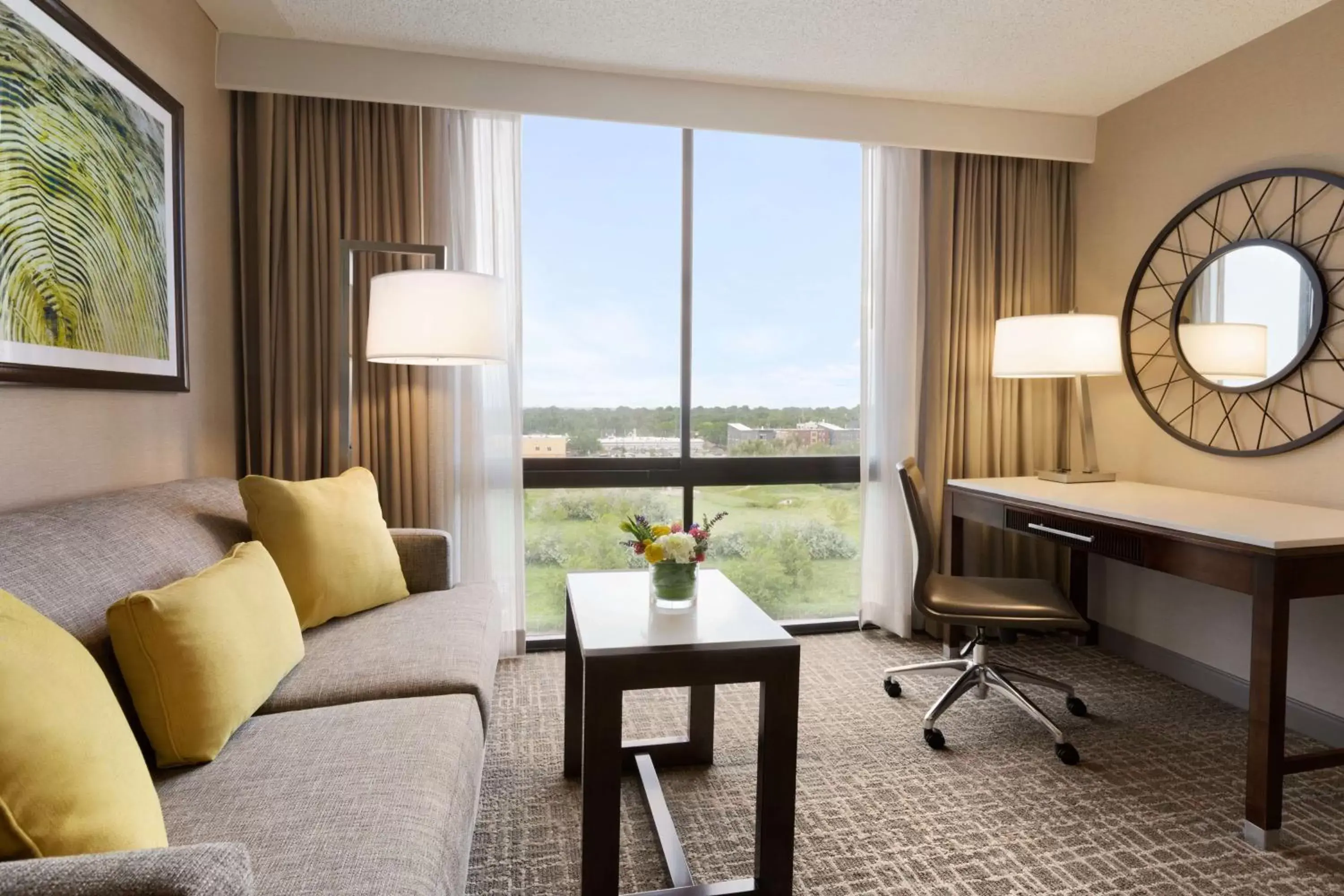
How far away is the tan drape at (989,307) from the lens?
144 inches

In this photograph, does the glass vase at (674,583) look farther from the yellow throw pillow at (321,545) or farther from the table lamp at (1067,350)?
the table lamp at (1067,350)

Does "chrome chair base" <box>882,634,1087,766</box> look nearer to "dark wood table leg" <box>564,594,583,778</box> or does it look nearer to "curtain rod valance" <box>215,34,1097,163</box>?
"dark wood table leg" <box>564,594,583,778</box>

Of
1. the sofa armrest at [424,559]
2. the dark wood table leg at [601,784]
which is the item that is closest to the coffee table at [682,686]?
the dark wood table leg at [601,784]

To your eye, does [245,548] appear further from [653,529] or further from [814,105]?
[814,105]

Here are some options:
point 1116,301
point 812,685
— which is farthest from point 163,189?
point 1116,301

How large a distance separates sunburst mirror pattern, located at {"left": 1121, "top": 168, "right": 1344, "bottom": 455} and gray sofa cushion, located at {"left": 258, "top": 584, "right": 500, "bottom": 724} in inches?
111

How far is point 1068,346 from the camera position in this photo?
10.1ft

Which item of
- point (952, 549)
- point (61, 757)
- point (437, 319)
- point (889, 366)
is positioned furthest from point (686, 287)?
point (61, 757)

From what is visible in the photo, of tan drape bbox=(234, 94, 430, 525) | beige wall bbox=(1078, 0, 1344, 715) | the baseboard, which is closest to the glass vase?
tan drape bbox=(234, 94, 430, 525)

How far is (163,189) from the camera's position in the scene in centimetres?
234

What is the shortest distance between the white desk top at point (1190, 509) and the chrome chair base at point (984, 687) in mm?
615

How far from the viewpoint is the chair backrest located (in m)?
2.71

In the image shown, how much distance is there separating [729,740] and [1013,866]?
93 cm

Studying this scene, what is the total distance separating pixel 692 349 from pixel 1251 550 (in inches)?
88.4
